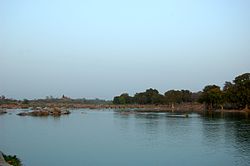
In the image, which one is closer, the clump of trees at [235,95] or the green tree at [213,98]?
the clump of trees at [235,95]

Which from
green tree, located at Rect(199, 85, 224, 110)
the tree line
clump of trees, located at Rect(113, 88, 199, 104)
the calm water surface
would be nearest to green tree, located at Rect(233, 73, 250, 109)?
the tree line

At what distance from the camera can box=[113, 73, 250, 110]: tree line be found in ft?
332

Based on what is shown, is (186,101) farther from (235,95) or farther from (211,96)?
(235,95)

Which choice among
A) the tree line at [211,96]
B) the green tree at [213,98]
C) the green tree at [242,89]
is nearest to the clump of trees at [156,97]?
the tree line at [211,96]

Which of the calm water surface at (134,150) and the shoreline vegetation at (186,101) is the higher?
the shoreline vegetation at (186,101)

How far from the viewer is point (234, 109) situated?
113938 mm

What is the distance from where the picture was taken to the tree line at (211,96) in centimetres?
10125

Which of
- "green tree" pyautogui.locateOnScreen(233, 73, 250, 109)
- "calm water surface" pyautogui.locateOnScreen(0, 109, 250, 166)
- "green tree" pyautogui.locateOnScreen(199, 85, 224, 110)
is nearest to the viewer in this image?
"calm water surface" pyautogui.locateOnScreen(0, 109, 250, 166)

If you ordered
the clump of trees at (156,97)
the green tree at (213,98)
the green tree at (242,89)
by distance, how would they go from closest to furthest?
the green tree at (242,89) → the green tree at (213,98) → the clump of trees at (156,97)

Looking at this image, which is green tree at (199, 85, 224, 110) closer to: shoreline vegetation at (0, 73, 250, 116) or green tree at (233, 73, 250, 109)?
shoreline vegetation at (0, 73, 250, 116)

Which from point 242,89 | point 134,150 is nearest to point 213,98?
point 242,89

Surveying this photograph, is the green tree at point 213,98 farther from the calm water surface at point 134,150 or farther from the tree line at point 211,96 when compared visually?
the calm water surface at point 134,150

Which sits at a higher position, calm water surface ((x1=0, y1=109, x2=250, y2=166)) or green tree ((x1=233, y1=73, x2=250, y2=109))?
green tree ((x1=233, y1=73, x2=250, y2=109))

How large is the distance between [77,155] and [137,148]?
19.4 feet
